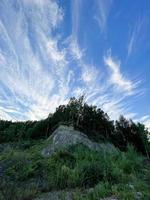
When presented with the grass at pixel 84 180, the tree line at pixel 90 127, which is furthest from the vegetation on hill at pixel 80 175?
the tree line at pixel 90 127

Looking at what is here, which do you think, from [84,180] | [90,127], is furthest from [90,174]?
[90,127]

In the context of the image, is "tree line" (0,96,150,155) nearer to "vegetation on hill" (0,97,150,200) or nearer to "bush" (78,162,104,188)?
"vegetation on hill" (0,97,150,200)

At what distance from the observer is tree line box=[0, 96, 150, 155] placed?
27.2 m

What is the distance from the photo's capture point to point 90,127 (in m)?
26.3

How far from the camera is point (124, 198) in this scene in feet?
14.2

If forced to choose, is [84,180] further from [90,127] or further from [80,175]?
[90,127]

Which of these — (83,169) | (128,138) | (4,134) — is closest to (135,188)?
(83,169)

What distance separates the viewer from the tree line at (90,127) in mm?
27188

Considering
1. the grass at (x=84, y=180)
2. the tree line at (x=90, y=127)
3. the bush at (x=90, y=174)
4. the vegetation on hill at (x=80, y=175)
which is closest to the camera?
the grass at (x=84, y=180)

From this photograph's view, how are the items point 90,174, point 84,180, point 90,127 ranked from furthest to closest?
1. point 90,127
2. point 90,174
3. point 84,180

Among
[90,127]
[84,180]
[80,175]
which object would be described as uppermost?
[90,127]

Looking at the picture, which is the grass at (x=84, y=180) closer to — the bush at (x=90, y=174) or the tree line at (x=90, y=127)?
the bush at (x=90, y=174)

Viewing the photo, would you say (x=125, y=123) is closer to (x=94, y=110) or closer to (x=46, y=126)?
→ (x=94, y=110)

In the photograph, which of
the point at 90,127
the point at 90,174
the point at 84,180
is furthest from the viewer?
the point at 90,127
